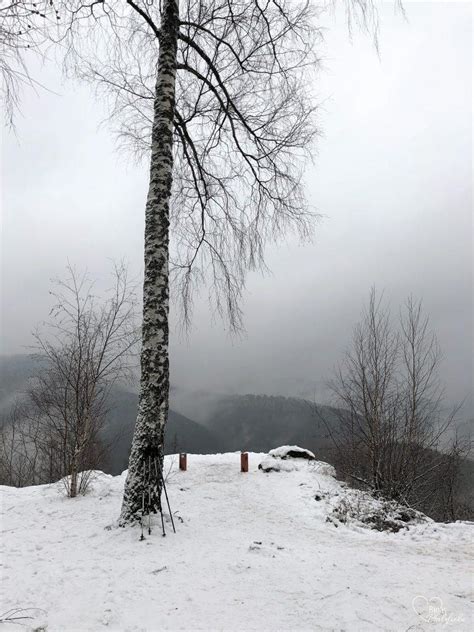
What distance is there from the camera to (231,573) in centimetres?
347

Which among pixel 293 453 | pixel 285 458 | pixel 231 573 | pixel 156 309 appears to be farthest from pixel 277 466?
pixel 231 573

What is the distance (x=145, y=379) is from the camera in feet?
16.8

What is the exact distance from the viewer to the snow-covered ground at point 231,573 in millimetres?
2703

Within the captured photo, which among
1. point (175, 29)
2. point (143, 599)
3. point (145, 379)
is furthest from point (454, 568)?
point (175, 29)

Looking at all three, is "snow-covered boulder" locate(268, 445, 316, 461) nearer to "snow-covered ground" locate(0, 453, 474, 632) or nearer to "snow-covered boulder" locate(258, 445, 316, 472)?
"snow-covered boulder" locate(258, 445, 316, 472)

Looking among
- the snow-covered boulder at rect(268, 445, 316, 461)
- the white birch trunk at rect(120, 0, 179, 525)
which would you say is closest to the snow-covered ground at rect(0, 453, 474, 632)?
the white birch trunk at rect(120, 0, 179, 525)

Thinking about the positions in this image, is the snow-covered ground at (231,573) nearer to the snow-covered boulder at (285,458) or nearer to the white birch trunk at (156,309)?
the white birch trunk at (156,309)

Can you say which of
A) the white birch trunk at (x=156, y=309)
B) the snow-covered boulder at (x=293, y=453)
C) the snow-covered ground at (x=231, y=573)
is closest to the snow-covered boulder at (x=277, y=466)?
the snow-covered boulder at (x=293, y=453)

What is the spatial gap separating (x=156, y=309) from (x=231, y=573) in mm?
3195

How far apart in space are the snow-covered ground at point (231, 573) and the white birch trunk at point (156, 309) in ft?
1.63

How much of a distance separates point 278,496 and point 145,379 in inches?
169

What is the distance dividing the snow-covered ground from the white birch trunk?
50cm

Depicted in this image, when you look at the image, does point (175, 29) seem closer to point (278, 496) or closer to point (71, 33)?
point (71, 33)

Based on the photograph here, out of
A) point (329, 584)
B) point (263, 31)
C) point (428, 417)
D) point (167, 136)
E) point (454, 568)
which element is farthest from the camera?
point (428, 417)
